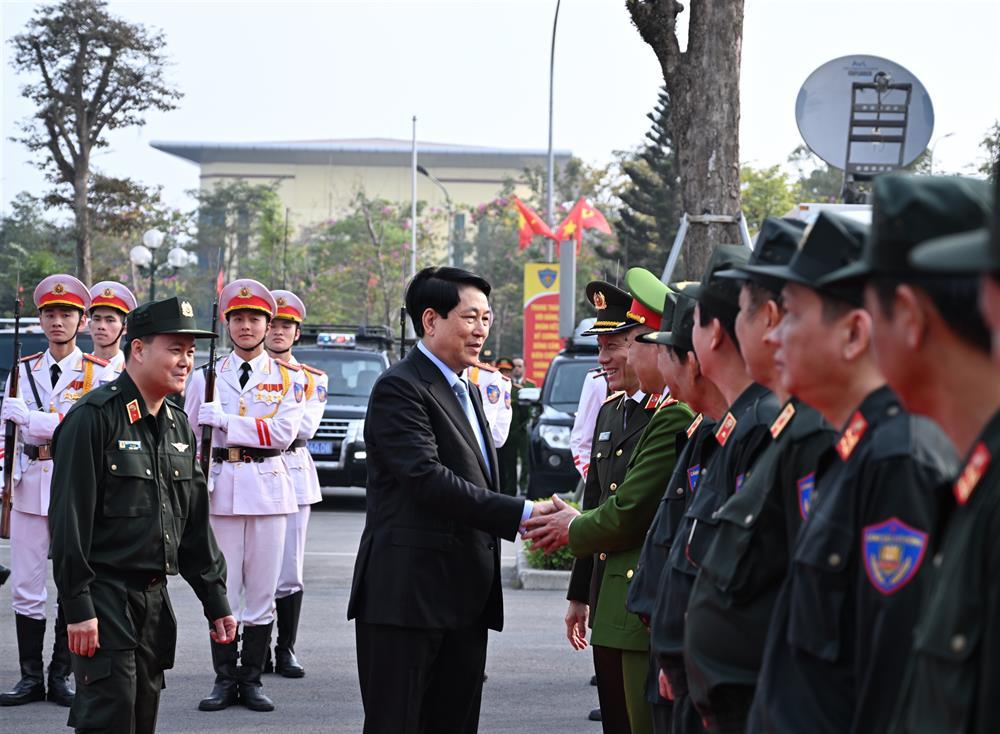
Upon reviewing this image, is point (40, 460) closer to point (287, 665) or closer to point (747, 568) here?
point (287, 665)

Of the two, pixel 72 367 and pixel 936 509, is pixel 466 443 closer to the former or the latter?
pixel 936 509

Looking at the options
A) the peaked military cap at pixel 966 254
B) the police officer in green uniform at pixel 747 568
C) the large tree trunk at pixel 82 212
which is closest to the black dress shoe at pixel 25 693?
the police officer in green uniform at pixel 747 568

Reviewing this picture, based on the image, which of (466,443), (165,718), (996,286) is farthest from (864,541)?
(165,718)

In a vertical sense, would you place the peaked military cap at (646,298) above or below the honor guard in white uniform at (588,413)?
above

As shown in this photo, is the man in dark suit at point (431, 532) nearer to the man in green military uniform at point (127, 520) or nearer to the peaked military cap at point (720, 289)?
the man in green military uniform at point (127, 520)

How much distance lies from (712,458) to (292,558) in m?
5.43

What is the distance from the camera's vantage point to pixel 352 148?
402ft

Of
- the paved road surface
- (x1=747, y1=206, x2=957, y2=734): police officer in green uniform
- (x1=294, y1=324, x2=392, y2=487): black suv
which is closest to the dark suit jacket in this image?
(x1=747, y1=206, x2=957, y2=734): police officer in green uniform

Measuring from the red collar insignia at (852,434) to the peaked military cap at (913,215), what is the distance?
0.54m

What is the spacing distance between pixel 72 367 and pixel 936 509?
Answer: 22.3 ft

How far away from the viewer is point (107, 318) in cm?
890

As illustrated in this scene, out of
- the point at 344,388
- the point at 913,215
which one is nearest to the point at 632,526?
the point at 913,215

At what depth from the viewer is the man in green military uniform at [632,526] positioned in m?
5.05

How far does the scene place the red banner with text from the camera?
87.7ft
